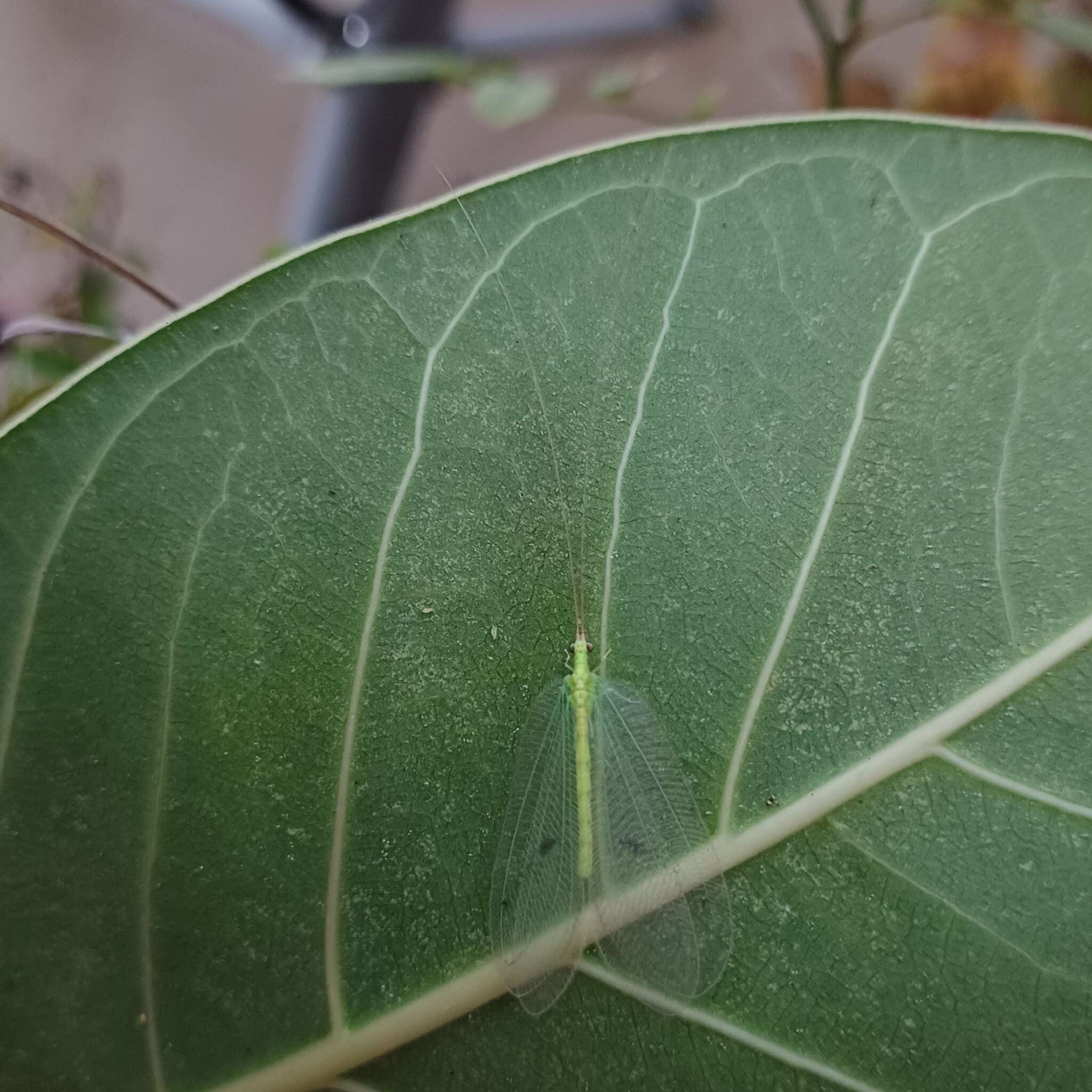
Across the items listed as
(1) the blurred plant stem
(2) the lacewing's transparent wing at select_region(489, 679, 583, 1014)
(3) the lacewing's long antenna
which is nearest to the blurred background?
(1) the blurred plant stem

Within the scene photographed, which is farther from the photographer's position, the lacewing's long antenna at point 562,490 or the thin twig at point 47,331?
the thin twig at point 47,331

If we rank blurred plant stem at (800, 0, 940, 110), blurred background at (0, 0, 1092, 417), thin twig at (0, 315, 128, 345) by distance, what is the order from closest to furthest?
1. thin twig at (0, 315, 128, 345)
2. blurred plant stem at (800, 0, 940, 110)
3. blurred background at (0, 0, 1092, 417)

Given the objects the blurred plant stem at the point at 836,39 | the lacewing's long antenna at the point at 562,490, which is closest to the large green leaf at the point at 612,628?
the lacewing's long antenna at the point at 562,490

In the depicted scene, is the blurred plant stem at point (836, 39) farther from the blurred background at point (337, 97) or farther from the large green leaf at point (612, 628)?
the large green leaf at point (612, 628)

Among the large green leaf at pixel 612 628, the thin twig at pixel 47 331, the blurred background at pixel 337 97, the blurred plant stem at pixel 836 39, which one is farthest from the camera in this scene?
the blurred background at pixel 337 97

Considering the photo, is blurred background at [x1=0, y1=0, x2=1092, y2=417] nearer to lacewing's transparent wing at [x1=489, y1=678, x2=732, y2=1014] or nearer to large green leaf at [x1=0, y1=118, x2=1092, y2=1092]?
large green leaf at [x1=0, y1=118, x2=1092, y2=1092]

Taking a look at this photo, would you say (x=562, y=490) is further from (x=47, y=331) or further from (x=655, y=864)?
(x=47, y=331)
